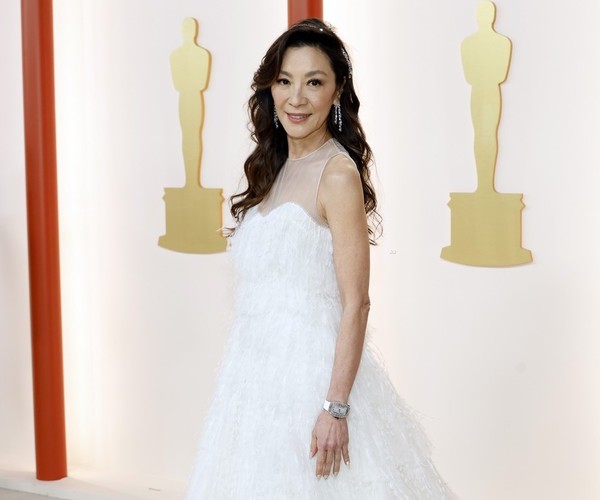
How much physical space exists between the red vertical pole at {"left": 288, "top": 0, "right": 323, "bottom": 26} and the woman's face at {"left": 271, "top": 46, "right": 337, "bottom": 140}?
1.22 m

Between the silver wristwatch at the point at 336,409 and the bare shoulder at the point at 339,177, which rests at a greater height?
the bare shoulder at the point at 339,177

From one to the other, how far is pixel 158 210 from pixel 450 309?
4.22 feet

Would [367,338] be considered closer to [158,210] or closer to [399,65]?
[399,65]

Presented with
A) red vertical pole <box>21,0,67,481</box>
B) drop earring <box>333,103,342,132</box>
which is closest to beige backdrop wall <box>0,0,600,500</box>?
red vertical pole <box>21,0,67,481</box>

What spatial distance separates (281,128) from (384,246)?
1.25 m

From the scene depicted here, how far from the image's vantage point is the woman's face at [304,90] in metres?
1.94

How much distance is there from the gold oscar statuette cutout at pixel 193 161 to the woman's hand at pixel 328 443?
5.90ft

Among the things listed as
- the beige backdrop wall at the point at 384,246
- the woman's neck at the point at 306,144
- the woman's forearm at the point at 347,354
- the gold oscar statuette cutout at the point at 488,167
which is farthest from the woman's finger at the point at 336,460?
the gold oscar statuette cutout at the point at 488,167

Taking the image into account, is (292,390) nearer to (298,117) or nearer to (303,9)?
(298,117)

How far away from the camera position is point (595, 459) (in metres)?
2.98

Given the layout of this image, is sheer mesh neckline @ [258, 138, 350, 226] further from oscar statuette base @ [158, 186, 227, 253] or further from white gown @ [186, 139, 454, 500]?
oscar statuette base @ [158, 186, 227, 253]

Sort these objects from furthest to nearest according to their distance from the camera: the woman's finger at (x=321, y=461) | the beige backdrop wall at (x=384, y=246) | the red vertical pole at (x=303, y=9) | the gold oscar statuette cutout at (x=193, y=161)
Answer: the gold oscar statuette cutout at (x=193, y=161) → the red vertical pole at (x=303, y=9) → the beige backdrop wall at (x=384, y=246) → the woman's finger at (x=321, y=461)

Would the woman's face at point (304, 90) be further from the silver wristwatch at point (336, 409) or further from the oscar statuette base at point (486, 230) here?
the oscar statuette base at point (486, 230)

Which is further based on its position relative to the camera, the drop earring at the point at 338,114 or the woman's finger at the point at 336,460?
the drop earring at the point at 338,114
